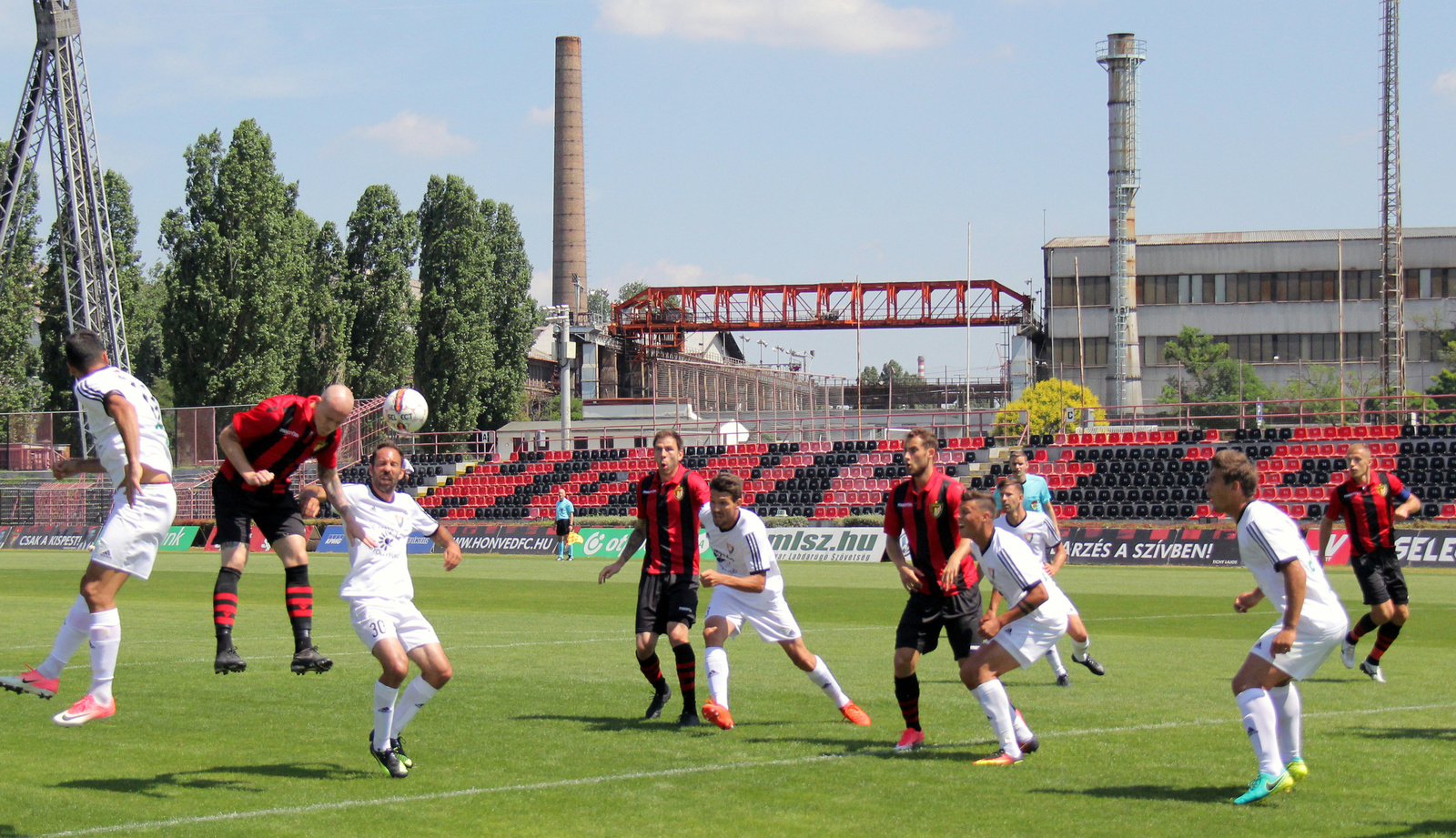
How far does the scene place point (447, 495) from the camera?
2030 inches

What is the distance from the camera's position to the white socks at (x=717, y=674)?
10.0 meters

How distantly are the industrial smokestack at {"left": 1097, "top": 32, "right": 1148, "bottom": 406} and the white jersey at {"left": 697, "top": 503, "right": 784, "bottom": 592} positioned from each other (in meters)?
67.7

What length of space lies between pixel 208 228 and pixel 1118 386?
48.4m

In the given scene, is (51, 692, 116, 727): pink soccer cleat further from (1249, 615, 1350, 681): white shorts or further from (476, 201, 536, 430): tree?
(476, 201, 536, 430): tree

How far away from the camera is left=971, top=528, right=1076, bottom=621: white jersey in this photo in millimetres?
8633

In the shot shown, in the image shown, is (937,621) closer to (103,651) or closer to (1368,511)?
(103,651)

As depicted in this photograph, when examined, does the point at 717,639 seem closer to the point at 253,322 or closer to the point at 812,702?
the point at 812,702

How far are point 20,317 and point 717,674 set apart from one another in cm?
6122

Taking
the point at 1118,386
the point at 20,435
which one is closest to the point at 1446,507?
the point at 1118,386

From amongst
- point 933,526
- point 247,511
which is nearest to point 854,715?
point 933,526

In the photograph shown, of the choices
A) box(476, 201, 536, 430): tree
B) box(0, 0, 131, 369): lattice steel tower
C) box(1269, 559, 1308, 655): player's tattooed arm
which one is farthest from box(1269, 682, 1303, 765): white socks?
box(476, 201, 536, 430): tree

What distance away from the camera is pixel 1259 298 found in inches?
3278

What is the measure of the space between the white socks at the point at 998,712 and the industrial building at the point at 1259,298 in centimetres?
7525

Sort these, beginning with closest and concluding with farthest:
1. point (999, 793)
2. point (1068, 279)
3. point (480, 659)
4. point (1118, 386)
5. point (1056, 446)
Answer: point (999, 793) < point (480, 659) < point (1056, 446) < point (1118, 386) < point (1068, 279)
